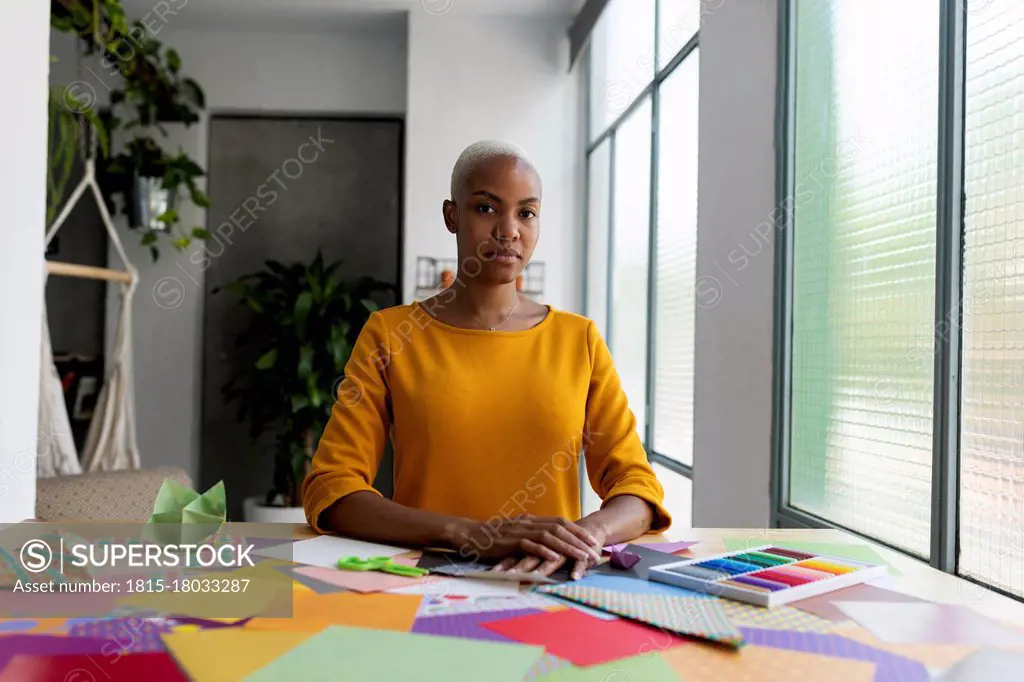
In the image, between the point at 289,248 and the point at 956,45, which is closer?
the point at 956,45

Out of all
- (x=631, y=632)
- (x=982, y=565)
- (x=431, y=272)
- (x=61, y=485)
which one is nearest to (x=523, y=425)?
(x=631, y=632)

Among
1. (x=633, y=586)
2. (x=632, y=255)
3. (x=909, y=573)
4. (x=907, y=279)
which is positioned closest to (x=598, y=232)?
(x=632, y=255)

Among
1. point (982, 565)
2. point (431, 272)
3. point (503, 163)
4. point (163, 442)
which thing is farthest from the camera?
point (163, 442)

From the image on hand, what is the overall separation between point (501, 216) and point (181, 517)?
0.68 metres

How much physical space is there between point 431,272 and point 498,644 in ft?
13.9

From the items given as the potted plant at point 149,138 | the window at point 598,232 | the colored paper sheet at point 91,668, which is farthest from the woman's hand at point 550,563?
the potted plant at point 149,138

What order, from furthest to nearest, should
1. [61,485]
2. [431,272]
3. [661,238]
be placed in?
[431,272], [661,238], [61,485]

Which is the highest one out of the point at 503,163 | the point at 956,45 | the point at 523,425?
the point at 956,45

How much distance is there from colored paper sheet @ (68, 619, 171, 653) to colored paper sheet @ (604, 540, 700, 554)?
0.60 m

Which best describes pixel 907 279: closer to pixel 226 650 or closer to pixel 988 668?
pixel 988 668

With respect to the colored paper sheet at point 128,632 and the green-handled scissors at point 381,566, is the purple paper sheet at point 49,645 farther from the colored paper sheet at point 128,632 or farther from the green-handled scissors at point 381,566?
the green-handled scissors at point 381,566

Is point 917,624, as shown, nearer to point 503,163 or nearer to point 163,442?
point 503,163

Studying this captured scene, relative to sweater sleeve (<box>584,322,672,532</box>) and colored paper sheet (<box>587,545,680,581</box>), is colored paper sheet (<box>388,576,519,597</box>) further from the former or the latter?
sweater sleeve (<box>584,322,672,532</box>)

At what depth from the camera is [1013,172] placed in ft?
4.98
